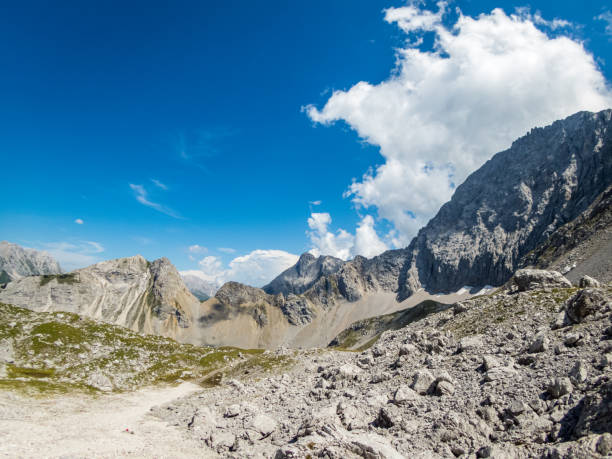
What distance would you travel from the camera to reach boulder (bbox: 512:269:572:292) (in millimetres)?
45656

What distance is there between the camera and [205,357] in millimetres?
109000

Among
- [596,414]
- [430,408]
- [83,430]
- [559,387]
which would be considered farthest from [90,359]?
[596,414]

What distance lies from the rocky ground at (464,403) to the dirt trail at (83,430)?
3042 millimetres

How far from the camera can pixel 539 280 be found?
154 feet

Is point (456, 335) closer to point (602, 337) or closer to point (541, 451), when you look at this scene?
point (602, 337)

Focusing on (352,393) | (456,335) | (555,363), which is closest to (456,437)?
(555,363)

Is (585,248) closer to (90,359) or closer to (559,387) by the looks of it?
(559,387)

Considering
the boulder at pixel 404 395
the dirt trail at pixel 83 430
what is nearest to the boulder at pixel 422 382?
the boulder at pixel 404 395

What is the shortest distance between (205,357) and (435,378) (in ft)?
A: 333

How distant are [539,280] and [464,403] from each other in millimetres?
36649

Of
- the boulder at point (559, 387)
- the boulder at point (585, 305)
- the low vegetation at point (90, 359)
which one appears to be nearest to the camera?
the boulder at point (559, 387)

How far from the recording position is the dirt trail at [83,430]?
84.5 feet

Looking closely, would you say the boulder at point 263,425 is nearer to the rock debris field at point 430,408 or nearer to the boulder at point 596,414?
→ the rock debris field at point 430,408

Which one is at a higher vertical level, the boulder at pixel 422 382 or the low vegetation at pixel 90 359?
the boulder at pixel 422 382
